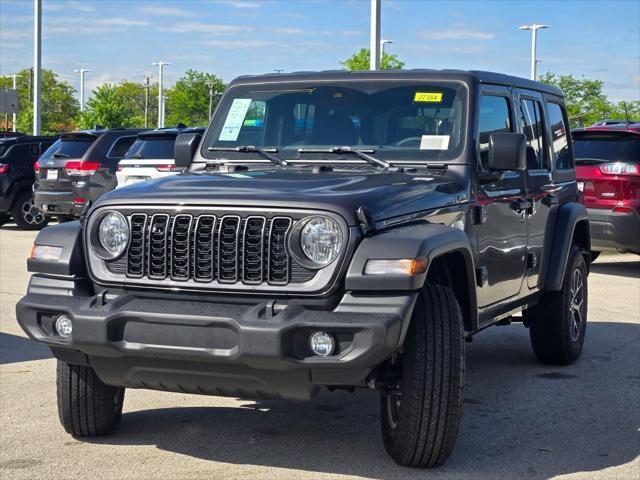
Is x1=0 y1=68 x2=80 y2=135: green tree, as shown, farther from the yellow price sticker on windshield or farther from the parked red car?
the yellow price sticker on windshield

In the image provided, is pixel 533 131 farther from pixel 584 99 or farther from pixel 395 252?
pixel 584 99

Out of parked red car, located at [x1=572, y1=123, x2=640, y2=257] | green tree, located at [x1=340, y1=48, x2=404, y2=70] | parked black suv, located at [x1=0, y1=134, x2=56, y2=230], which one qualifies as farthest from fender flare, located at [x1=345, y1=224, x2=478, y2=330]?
green tree, located at [x1=340, y1=48, x2=404, y2=70]

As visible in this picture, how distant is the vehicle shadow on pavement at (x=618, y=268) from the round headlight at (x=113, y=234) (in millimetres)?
10158

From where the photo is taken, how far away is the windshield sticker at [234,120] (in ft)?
22.4

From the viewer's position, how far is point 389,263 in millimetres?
4938

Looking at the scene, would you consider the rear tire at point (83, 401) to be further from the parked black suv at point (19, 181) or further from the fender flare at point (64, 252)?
the parked black suv at point (19, 181)

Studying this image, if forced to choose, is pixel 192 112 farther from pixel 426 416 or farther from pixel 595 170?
pixel 426 416

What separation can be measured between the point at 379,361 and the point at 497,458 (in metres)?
1.16

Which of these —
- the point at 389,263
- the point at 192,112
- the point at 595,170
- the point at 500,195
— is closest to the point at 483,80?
the point at 500,195

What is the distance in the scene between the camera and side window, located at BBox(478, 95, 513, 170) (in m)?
6.50

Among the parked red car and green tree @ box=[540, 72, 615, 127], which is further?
green tree @ box=[540, 72, 615, 127]

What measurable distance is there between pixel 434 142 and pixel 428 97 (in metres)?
0.32

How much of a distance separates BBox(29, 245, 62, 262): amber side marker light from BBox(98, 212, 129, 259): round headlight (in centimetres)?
21

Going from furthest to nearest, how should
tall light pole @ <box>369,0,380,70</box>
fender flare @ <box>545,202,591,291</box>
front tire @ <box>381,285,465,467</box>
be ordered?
1. tall light pole @ <box>369,0,380,70</box>
2. fender flare @ <box>545,202,591,291</box>
3. front tire @ <box>381,285,465,467</box>
